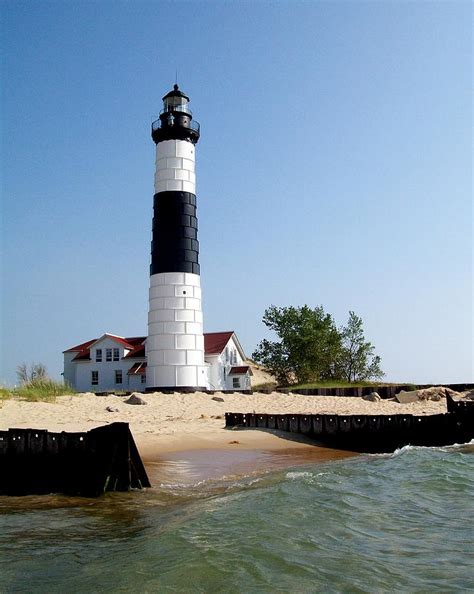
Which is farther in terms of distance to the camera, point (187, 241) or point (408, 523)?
point (187, 241)

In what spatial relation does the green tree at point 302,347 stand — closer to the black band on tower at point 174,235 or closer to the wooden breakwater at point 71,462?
the black band on tower at point 174,235

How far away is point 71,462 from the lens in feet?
35.5

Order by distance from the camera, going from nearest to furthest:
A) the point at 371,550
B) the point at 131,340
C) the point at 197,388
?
1. the point at 371,550
2. the point at 197,388
3. the point at 131,340

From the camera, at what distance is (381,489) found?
11.1 m

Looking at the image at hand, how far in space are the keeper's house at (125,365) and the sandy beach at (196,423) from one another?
11505mm

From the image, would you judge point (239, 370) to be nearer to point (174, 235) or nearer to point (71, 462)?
point (174, 235)

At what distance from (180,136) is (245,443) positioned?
21.2m

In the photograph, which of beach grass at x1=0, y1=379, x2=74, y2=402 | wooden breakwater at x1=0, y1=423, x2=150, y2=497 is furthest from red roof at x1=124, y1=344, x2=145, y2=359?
wooden breakwater at x1=0, y1=423, x2=150, y2=497

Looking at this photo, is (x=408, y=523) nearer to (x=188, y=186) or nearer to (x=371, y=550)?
(x=371, y=550)

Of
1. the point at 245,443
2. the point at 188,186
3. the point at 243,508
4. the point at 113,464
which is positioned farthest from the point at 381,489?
the point at 188,186

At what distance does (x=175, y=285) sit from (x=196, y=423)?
1222cm

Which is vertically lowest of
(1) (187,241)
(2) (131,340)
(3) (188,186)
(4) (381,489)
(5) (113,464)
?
(4) (381,489)

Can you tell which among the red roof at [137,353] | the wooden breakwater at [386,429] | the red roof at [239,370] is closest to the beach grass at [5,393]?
the wooden breakwater at [386,429]

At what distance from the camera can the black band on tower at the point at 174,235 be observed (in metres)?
31.3
